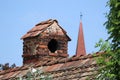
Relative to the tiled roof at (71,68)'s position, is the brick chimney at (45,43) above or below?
above

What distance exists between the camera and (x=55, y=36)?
18344 mm

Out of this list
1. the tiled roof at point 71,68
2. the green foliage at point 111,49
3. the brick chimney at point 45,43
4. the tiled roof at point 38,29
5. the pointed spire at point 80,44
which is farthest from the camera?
the pointed spire at point 80,44

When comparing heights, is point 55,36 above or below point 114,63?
above

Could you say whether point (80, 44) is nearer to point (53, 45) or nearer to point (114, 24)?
point (53, 45)

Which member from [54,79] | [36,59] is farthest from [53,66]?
[36,59]

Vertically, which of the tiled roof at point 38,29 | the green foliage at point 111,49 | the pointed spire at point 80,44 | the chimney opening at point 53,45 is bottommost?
the green foliage at point 111,49

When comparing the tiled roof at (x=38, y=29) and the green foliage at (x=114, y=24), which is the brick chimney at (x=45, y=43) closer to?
the tiled roof at (x=38, y=29)

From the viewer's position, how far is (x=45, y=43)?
59.4ft

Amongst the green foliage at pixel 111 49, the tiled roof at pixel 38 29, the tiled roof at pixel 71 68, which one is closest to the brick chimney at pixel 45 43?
the tiled roof at pixel 38 29

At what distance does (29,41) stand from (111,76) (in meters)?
9.69

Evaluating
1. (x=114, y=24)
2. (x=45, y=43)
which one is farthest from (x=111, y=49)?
(x=45, y=43)

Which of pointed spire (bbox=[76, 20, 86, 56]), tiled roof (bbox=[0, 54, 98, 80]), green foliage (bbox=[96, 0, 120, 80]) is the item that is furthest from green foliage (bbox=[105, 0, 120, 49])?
pointed spire (bbox=[76, 20, 86, 56])

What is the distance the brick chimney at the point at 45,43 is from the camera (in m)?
17.9

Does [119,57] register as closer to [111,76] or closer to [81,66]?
[111,76]
